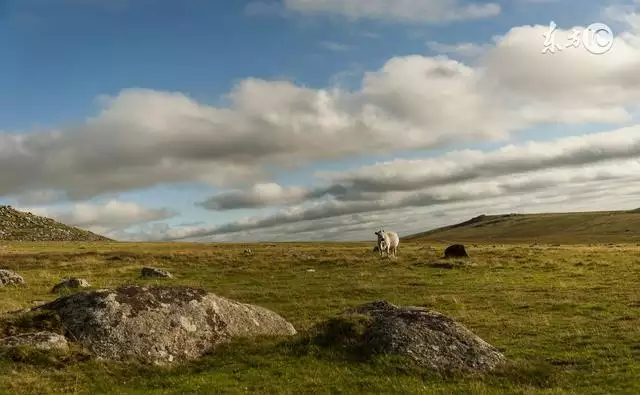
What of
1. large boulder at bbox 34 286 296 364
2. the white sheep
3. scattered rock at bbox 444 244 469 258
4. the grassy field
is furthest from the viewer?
the white sheep

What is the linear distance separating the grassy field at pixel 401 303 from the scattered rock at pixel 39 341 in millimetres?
601

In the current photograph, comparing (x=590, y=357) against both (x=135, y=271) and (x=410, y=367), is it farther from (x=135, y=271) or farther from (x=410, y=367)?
(x=135, y=271)

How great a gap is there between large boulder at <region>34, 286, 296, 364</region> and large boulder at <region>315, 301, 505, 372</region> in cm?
334

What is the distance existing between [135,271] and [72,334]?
96.1 ft

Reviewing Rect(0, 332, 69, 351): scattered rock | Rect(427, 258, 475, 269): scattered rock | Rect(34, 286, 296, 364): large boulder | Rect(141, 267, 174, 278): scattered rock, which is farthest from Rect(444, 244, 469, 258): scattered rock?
Rect(0, 332, 69, 351): scattered rock

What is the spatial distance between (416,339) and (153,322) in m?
8.22

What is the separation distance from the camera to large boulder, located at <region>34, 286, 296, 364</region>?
16.8m

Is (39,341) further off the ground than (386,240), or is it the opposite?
(386,240)

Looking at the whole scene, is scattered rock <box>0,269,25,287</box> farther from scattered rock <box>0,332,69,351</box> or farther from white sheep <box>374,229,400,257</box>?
white sheep <box>374,229,400,257</box>

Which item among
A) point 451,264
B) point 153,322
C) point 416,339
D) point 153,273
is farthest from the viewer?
point 451,264

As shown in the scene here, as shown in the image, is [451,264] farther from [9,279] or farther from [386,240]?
[9,279]

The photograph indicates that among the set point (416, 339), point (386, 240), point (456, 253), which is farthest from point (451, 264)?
point (416, 339)

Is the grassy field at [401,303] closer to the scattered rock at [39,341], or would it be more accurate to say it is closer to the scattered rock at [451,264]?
the scattered rock at [451,264]

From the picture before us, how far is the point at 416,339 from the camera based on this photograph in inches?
647
